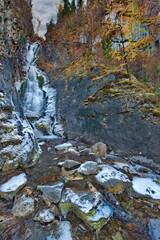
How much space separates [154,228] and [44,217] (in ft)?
7.19

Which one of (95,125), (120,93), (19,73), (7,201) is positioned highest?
(19,73)

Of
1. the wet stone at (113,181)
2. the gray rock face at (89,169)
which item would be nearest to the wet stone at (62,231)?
the wet stone at (113,181)

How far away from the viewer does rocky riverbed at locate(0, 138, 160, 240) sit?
2.42 metres

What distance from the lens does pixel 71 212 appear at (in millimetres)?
2836

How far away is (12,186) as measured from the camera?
3.48 meters

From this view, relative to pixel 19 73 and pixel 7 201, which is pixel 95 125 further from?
pixel 19 73

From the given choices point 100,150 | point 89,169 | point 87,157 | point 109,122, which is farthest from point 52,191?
point 109,122

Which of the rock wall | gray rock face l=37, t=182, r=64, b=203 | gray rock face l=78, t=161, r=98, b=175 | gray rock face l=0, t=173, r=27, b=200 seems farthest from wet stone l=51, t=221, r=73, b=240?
the rock wall

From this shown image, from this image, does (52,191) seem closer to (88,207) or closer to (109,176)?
(88,207)

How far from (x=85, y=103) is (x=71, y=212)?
5.42 m

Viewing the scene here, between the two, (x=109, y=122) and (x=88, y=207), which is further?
(x=109, y=122)

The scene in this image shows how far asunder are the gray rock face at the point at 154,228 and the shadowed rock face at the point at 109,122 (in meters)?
2.32

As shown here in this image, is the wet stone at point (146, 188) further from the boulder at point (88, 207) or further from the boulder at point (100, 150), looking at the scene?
the boulder at point (100, 150)

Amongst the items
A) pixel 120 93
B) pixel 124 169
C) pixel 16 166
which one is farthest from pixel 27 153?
pixel 120 93
